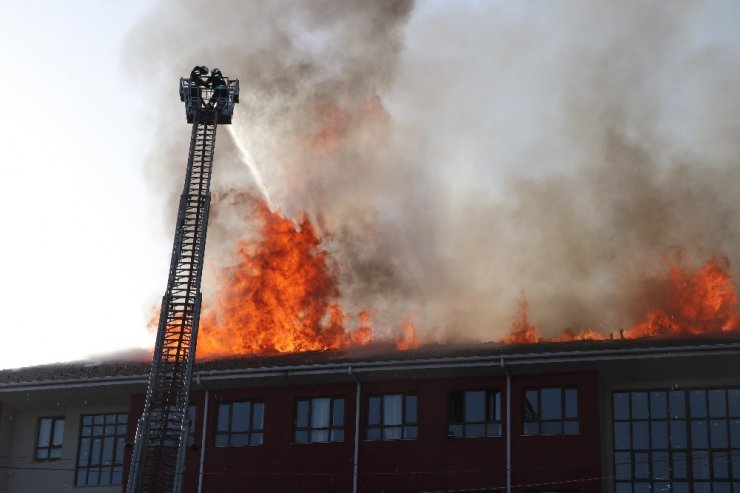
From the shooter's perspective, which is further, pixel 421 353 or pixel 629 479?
pixel 421 353

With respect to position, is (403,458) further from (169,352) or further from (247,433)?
(169,352)

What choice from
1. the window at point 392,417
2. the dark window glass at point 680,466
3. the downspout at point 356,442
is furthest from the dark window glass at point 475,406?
the dark window glass at point 680,466

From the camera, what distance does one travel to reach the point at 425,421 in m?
37.2

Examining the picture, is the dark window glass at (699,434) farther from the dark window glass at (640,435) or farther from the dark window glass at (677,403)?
the dark window glass at (640,435)

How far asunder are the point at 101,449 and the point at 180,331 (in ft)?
25.0

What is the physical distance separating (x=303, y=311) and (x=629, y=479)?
17444 millimetres

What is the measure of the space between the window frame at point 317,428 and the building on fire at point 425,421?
0.14 feet

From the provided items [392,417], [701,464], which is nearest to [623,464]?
[701,464]

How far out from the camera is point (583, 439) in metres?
34.9

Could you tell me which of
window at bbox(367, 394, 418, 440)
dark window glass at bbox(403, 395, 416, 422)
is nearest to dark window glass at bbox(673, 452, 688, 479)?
window at bbox(367, 394, 418, 440)

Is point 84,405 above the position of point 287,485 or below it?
above

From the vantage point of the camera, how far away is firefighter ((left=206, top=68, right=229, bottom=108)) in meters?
40.1

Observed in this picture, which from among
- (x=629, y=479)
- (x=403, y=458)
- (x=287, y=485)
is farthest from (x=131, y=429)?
(x=629, y=479)

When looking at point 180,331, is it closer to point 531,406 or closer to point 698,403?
point 531,406
